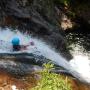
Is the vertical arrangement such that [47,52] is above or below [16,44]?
below

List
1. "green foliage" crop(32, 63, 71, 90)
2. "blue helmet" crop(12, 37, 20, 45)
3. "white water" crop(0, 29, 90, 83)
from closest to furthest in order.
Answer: "green foliage" crop(32, 63, 71, 90)
"blue helmet" crop(12, 37, 20, 45)
"white water" crop(0, 29, 90, 83)

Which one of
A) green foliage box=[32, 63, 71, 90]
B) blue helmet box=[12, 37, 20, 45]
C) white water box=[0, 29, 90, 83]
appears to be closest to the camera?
green foliage box=[32, 63, 71, 90]

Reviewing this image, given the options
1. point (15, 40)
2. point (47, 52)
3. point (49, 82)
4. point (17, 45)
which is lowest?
point (49, 82)

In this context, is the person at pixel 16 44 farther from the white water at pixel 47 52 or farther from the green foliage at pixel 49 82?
the green foliage at pixel 49 82

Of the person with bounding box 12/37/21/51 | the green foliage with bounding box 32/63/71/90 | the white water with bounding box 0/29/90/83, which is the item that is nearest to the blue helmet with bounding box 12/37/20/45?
the person with bounding box 12/37/21/51

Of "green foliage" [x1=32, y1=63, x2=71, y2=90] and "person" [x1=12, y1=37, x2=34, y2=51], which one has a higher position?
"person" [x1=12, y1=37, x2=34, y2=51]

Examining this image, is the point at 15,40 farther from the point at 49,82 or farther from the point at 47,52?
the point at 49,82

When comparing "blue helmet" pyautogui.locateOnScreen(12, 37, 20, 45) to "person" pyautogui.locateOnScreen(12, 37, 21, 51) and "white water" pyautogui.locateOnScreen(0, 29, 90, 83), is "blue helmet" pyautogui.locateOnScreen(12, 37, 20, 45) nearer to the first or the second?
"person" pyautogui.locateOnScreen(12, 37, 21, 51)

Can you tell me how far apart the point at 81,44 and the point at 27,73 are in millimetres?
6487

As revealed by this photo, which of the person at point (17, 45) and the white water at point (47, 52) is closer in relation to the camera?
the person at point (17, 45)

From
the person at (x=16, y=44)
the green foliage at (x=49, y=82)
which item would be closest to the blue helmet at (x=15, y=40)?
the person at (x=16, y=44)

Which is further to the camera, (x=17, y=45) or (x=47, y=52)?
(x=47, y=52)

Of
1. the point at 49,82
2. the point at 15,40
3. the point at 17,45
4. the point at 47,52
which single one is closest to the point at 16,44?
the point at 17,45

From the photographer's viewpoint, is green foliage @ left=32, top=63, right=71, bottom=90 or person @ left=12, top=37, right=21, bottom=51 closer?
green foliage @ left=32, top=63, right=71, bottom=90
